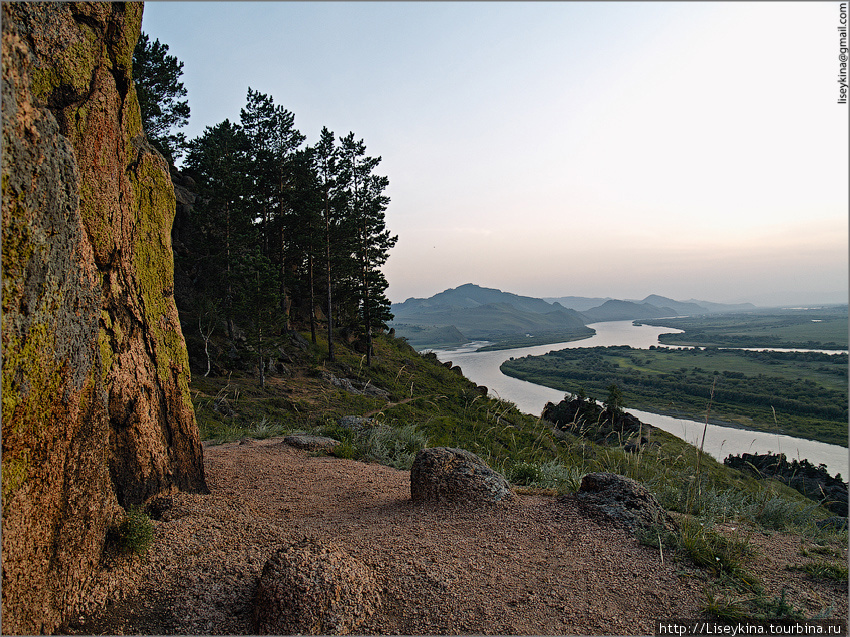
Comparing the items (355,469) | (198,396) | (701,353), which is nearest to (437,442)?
(355,469)

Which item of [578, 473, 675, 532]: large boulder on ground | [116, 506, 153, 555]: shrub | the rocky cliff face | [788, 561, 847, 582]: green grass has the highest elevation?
the rocky cliff face

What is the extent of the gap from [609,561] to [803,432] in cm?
4821

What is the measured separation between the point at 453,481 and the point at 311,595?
256cm

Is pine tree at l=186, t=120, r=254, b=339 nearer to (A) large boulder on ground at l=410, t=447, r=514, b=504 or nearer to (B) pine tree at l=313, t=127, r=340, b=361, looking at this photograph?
(B) pine tree at l=313, t=127, r=340, b=361

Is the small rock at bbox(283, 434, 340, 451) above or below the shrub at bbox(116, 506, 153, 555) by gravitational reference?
below

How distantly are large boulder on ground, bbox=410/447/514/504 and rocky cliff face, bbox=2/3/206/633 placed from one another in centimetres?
274

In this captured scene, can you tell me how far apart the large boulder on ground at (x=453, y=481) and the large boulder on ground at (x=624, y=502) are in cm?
94

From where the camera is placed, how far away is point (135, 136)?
4480 mm

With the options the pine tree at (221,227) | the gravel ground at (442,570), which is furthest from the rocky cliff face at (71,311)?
the pine tree at (221,227)

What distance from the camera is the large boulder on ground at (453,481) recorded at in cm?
487

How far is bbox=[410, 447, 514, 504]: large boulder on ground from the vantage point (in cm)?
487

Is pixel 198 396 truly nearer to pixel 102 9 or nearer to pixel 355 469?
pixel 355 469

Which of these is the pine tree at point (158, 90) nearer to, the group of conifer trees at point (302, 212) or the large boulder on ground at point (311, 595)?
the group of conifer trees at point (302, 212)

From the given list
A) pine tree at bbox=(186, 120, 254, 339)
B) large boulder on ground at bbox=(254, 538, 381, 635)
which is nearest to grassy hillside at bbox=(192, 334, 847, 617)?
large boulder on ground at bbox=(254, 538, 381, 635)
